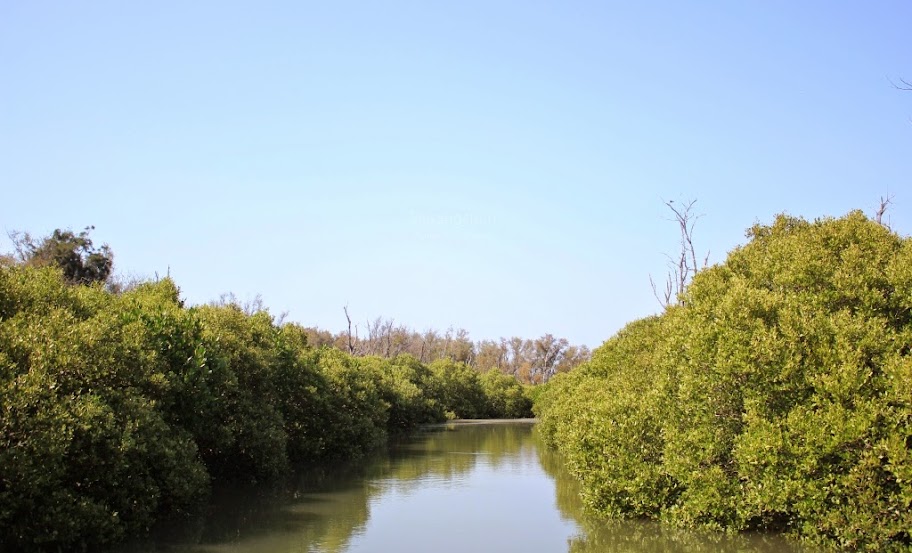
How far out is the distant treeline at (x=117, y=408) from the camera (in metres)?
12.0

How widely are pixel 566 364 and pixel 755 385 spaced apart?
95.4 m

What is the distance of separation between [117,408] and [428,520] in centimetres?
738

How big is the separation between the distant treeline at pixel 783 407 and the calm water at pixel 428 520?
3.15 ft

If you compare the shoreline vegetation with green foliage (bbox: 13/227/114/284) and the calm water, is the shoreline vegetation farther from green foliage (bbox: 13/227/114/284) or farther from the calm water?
green foliage (bbox: 13/227/114/284)

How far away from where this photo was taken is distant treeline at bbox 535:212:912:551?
452 inches

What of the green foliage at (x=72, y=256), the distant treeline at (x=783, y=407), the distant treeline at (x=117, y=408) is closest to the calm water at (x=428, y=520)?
the distant treeline at (x=783, y=407)

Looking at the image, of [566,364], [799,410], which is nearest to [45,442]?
[799,410]

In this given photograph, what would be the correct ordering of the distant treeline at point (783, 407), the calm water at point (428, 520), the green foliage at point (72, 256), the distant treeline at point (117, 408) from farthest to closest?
the green foliage at point (72, 256) < the calm water at point (428, 520) < the distant treeline at point (117, 408) < the distant treeline at point (783, 407)

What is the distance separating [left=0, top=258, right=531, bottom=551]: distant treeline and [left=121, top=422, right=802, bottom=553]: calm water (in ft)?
4.16

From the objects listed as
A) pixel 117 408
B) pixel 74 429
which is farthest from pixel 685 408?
pixel 74 429

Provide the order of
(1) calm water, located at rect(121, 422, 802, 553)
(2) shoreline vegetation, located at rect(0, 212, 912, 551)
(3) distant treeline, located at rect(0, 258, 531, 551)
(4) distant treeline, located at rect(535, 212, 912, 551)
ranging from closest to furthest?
(4) distant treeline, located at rect(535, 212, 912, 551) → (2) shoreline vegetation, located at rect(0, 212, 912, 551) → (3) distant treeline, located at rect(0, 258, 531, 551) → (1) calm water, located at rect(121, 422, 802, 553)

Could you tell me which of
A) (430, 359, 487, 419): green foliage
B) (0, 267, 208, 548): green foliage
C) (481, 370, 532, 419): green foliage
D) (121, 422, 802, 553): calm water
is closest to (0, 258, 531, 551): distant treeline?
(0, 267, 208, 548): green foliage

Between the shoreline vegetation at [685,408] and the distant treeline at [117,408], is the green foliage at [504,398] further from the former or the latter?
the shoreline vegetation at [685,408]

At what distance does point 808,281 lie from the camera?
14.2 meters
